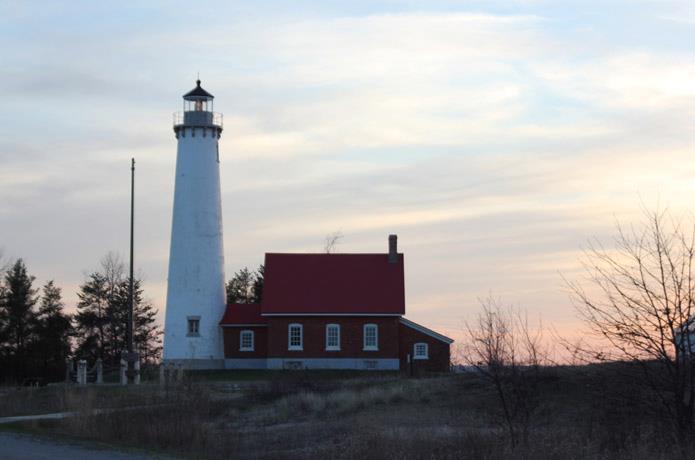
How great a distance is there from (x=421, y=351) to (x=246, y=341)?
8.87 m

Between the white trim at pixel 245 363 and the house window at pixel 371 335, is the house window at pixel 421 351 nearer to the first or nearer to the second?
the house window at pixel 371 335

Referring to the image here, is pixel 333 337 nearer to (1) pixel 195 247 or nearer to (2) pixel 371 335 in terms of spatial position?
(2) pixel 371 335

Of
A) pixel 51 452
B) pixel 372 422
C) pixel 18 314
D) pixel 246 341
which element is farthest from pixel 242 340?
pixel 51 452

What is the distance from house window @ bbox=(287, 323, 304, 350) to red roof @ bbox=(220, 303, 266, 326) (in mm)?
1707

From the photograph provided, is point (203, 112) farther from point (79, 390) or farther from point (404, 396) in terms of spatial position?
point (404, 396)

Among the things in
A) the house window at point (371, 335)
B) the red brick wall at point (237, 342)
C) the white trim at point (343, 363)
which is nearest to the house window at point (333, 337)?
the white trim at point (343, 363)

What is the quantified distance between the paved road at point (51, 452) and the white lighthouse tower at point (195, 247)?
106ft

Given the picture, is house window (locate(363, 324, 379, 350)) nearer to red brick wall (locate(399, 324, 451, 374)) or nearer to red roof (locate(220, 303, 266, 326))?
red brick wall (locate(399, 324, 451, 374))

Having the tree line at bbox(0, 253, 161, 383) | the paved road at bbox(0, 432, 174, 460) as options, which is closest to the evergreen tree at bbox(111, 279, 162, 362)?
the tree line at bbox(0, 253, 161, 383)

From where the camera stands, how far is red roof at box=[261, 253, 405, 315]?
52.6 metres

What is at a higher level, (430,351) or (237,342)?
(237,342)

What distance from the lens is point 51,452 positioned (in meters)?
17.9

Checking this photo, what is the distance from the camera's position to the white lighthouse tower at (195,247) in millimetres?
52188

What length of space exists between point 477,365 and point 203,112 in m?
35.7
